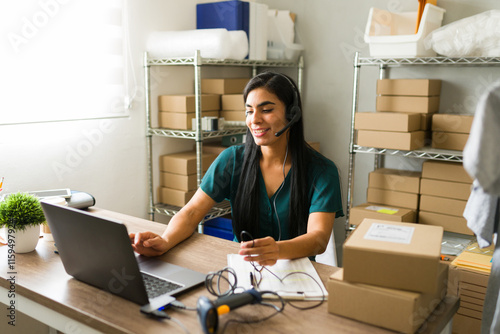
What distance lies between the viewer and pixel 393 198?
8.96 feet

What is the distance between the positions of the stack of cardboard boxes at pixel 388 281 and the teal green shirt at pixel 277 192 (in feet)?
2.08

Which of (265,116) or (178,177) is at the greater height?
(265,116)

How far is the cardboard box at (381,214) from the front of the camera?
2541 mm

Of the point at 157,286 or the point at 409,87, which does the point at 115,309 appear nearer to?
the point at 157,286

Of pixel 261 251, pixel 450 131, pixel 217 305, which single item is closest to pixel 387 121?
pixel 450 131

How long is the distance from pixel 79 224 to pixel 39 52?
1312 mm

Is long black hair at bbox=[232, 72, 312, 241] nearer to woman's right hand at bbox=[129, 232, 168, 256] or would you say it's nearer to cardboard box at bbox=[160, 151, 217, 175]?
woman's right hand at bbox=[129, 232, 168, 256]

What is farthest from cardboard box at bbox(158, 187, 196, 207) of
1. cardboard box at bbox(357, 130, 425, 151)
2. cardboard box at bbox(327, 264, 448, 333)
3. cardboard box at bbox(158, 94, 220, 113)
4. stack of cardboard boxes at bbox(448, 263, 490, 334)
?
cardboard box at bbox(327, 264, 448, 333)

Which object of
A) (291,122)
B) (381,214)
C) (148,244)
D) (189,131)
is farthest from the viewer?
(189,131)

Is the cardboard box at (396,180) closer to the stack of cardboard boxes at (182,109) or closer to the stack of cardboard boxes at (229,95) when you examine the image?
the stack of cardboard boxes at (229,95)

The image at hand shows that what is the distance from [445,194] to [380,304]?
5.52 ft

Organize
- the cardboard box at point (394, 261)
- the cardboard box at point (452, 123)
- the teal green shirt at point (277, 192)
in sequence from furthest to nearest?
1. the cardboard box at point (452, 123)
2. the teal green shirt at point (277, 192)
3. the cardboard box at point (394, 261)

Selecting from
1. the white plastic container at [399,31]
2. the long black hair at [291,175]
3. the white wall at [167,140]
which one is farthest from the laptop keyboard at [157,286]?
the white plastic container at [399,31]

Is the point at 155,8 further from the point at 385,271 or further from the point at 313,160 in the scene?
the point at 385,271
